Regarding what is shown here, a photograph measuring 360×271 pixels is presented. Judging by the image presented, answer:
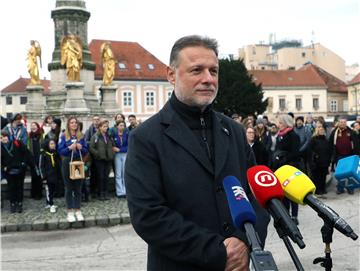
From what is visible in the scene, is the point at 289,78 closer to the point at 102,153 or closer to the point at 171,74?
the point at 102,153

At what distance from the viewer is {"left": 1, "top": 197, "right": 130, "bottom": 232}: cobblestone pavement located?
875cm

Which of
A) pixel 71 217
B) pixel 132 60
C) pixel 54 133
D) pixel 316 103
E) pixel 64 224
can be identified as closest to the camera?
pixel 64 224

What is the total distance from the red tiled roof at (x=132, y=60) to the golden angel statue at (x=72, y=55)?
124ft

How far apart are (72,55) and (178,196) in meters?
17.5

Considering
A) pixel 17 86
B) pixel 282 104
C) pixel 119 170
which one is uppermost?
pixel 17 86

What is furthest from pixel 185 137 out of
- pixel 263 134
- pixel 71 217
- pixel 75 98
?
pixel 75 98

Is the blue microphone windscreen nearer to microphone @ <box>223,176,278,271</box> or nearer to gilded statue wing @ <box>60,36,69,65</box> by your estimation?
microphone @ <box>223,176,278,271</box>

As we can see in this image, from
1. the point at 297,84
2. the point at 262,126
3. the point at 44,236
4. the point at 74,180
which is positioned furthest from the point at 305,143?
the point at 297,84

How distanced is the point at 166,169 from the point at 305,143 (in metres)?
9.40

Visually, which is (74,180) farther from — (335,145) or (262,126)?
(335,145)

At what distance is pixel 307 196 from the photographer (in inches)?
92.7

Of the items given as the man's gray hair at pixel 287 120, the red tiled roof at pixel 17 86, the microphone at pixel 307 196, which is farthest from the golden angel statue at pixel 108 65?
the red tiled roof at pixel 17 86

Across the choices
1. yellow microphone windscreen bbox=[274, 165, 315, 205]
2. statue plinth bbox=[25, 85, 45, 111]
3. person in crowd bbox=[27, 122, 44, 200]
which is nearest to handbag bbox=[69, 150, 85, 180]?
person in crowd bbox=[27, 122, 44, 200]

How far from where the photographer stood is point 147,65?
2333 inches
